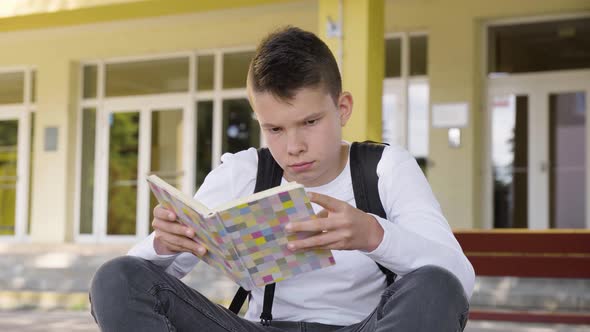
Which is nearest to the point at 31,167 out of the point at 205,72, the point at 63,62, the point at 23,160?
the point at 23,160

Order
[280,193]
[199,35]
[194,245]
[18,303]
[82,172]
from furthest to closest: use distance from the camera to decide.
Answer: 1. [82,172]
2. [199,35]
3. [18,303]
4. [194,245]
5. [280,193]

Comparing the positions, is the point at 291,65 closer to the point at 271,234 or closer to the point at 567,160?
the point at 271,234

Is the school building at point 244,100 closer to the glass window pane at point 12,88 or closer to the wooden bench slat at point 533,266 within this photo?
the glass window pane at point 12,88

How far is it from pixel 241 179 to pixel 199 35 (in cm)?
892

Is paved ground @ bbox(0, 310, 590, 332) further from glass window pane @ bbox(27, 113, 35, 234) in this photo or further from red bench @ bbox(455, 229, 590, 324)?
glass window pane @ bbox(27, 113, 35, 234)

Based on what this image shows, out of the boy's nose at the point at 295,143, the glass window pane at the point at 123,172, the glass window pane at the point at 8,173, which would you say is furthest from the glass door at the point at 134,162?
the boy's nose at the point at 295,143

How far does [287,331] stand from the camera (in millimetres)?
1879

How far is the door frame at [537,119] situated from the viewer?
29.0ft

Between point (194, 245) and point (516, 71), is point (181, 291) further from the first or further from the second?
point (516, 71)

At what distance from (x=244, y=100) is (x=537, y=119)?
391cm

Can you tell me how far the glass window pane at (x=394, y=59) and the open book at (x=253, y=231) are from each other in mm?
8031

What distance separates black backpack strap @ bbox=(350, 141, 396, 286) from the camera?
6.03 feet

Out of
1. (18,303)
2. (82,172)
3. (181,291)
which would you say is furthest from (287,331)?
(82,172)

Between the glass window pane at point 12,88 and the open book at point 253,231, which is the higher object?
the glass window pane at point 12,88
